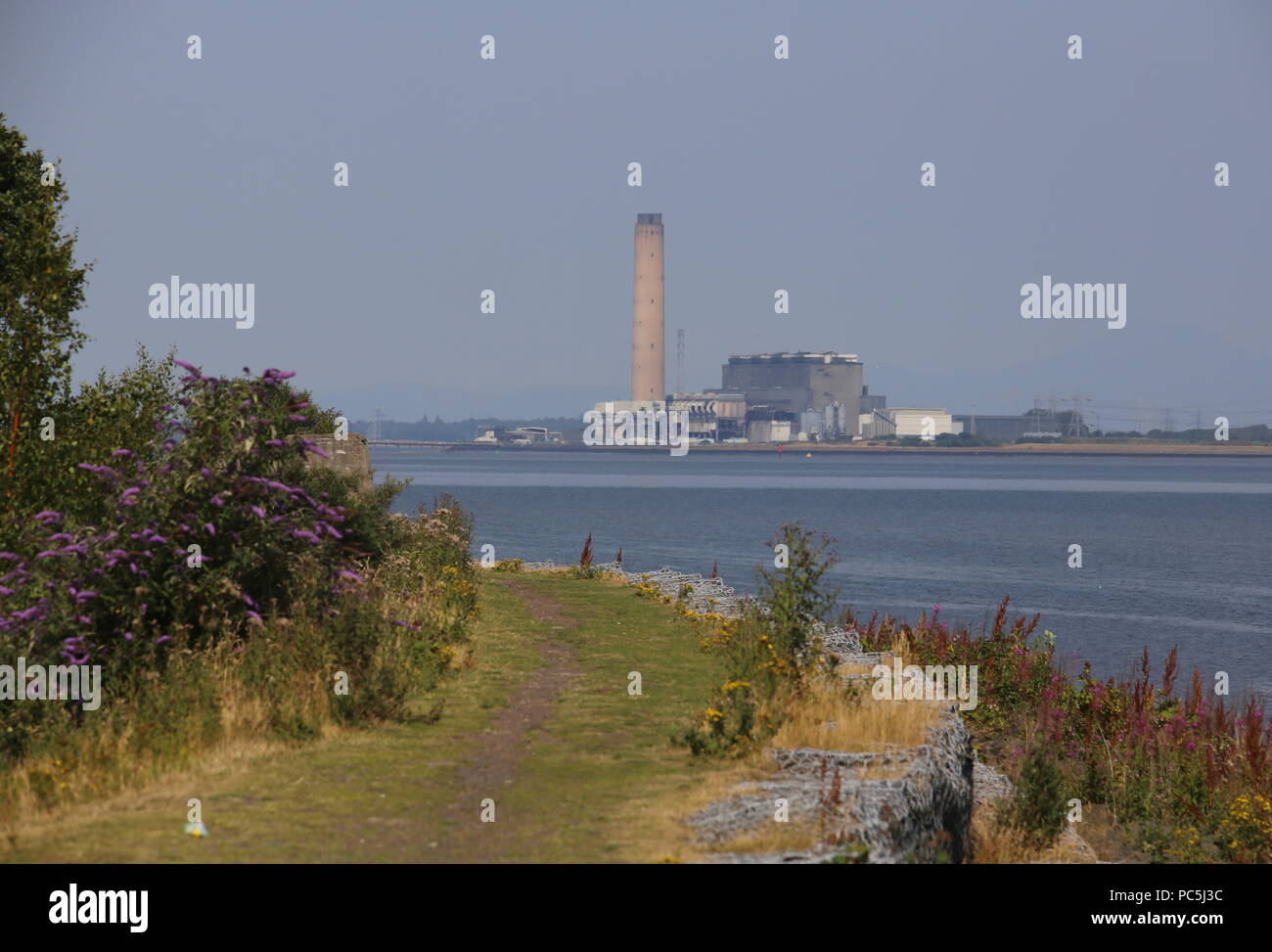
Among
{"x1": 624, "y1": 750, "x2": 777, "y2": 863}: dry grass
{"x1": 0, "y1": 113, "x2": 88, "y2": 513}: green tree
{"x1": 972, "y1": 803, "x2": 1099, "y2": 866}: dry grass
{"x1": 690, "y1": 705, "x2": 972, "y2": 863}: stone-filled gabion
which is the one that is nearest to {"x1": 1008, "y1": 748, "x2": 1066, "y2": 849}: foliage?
{"x1": 972, "y1": 803, "x2": 1099, "y2": 866}: dry grass

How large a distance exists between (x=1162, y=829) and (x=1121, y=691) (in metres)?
5.27

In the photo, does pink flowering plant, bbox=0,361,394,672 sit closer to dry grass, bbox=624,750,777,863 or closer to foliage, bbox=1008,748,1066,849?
dry grass, bbox=624,750,777,863

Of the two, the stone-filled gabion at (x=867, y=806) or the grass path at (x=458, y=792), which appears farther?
the stone-filled gabion at (x=867, y=806)

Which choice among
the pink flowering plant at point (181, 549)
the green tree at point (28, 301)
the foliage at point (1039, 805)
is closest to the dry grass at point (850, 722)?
the foliage at point (1039, 805)

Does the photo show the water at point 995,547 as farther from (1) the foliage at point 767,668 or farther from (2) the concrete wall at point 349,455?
(1) the foliage at point 767,668

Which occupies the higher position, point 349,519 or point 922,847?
point 349,519

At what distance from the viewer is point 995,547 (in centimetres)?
7919

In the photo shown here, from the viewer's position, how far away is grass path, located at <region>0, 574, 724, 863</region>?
9430mm

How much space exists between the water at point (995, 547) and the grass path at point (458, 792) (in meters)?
20.7

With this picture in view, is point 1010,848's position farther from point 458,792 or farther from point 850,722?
point 458,792

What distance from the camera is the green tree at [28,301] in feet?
60.2
